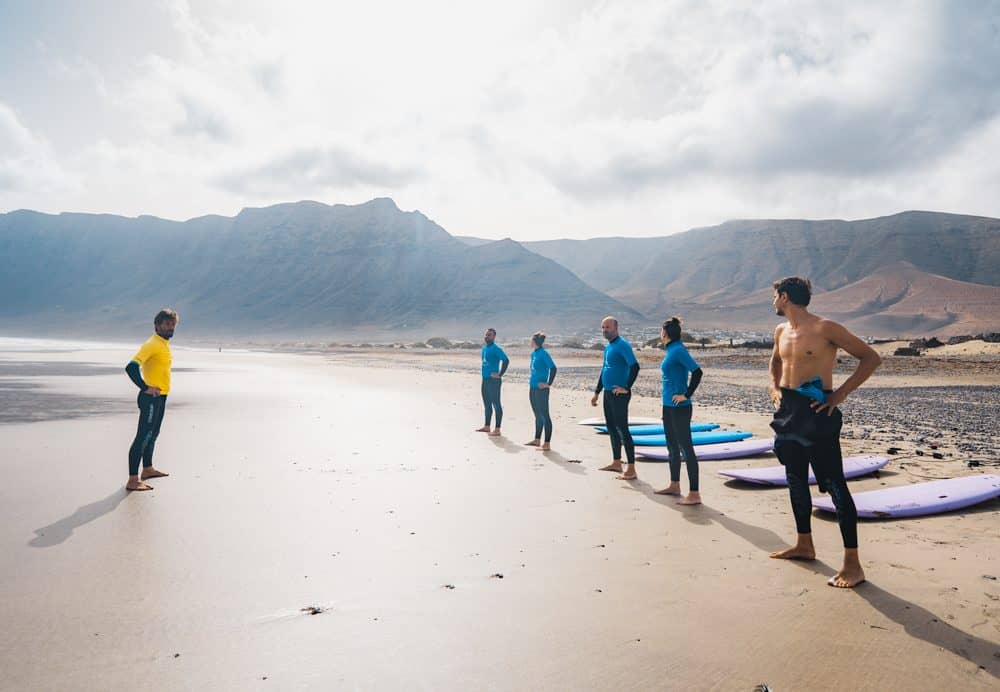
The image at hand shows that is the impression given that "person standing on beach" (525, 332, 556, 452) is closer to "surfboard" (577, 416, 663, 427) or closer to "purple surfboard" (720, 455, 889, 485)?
"surfboard" (577, 416, 663, 427)

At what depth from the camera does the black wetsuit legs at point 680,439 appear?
248 inches

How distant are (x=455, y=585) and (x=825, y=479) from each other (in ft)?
8.90

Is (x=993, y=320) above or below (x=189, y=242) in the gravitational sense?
below

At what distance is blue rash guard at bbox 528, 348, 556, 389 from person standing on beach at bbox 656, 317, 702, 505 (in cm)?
325

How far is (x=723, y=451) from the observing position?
895cm

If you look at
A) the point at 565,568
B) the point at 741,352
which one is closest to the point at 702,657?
the point at 565,568

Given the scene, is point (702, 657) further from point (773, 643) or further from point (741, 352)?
point (741, 352)

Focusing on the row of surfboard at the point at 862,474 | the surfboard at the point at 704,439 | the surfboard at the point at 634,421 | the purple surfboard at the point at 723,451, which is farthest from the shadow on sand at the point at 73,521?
the surfboard at the point at 634,421

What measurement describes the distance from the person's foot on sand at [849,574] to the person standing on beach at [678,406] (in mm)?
2245

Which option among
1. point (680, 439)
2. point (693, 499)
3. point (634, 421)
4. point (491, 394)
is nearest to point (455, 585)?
point (693, 499)

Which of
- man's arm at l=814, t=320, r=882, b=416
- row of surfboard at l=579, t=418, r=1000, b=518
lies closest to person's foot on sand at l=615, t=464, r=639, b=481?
row of surfboard at l=579, t=418, r=1000, b=518

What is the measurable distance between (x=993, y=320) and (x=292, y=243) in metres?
132

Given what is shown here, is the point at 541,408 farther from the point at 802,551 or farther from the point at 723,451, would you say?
the point at 802,551

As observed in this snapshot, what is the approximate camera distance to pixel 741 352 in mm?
41812
